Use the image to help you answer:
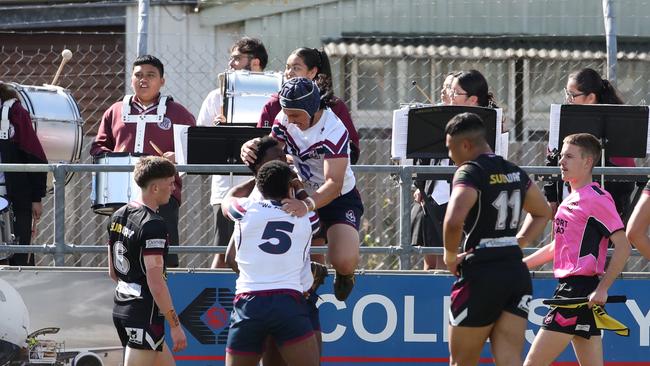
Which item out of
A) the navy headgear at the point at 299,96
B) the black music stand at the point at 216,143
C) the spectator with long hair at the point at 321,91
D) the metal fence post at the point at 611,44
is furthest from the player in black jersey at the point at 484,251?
the metal fence post at the point at 611,44

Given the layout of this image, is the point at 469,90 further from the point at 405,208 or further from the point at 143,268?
the point at 143,268

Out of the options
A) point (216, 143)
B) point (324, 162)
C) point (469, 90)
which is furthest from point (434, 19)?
point (324, 162)

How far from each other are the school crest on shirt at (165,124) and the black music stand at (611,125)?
2.89m

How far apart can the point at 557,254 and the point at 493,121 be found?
130 cm

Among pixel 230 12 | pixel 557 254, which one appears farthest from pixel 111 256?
pixel 230 12

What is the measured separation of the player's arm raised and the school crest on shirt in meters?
3.30

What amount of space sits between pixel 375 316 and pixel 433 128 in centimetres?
140

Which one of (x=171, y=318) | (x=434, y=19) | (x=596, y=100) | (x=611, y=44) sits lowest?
(x=171, y=318)

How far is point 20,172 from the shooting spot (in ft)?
32.2

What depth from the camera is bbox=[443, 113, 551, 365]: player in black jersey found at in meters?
7.21

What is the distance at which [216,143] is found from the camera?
9.34m

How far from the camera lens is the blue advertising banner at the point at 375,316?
9.41 m

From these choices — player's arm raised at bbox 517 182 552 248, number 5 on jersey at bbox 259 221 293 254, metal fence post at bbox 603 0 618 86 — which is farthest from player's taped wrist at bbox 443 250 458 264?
metal fence post at bbox 603 0 618 86

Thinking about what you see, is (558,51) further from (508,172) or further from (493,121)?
(508,172)
